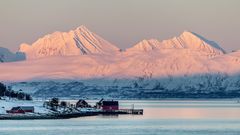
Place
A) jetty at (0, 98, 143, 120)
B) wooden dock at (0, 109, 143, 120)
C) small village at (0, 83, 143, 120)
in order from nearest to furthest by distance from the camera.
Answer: wooden dock at (0, 109, 143, 120), jetty at (0, 98, 143, 120), small village at (0, 83, 143, 120)

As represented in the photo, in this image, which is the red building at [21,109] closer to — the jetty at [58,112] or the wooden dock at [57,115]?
the jetty at [58,112]

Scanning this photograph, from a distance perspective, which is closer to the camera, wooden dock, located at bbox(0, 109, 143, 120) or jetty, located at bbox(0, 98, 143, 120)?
wooden dock, located at bbox(0, 109, 143, 120)

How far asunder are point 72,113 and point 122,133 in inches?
2377

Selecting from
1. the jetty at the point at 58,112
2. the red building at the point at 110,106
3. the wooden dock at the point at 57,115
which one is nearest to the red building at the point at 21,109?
the jetty at the point at 58,112

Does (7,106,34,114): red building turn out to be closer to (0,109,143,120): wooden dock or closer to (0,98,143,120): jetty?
(0,98,143,120): jetty

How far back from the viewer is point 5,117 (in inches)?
5782

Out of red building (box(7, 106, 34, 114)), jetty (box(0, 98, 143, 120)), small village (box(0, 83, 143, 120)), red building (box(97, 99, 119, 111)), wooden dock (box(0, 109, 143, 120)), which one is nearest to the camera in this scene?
wooden dock (box(0, 109, 143, 120))

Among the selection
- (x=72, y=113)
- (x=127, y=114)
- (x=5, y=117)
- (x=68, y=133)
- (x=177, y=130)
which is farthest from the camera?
(x=127, y=114)

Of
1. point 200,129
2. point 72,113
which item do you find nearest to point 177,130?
point 200,129

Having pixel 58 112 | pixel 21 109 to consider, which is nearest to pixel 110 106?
pixel 58 112

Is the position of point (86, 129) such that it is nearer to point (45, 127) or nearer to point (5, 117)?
point (45, 127)

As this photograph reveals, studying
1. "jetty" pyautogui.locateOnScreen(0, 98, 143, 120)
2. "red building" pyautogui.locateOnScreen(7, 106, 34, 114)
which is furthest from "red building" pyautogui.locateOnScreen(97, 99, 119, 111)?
"red building" pyautogui.locateOnScreen(7, 106, 34, 114)

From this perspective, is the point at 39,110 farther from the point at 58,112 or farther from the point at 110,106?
the point at 110,106

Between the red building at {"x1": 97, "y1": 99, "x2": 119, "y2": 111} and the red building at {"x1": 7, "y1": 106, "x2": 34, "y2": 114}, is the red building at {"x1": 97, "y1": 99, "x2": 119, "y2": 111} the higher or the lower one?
the higher one
